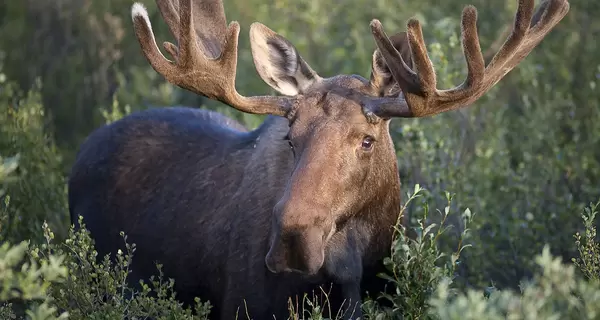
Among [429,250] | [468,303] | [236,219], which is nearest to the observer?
[468,303]

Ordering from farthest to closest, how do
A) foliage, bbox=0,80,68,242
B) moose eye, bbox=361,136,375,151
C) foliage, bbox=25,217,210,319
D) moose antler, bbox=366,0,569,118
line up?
foliage, bbox=0,80,68,242
moose eye, bbox=361,136,375,151
foliage, bbox=25,217,210,319
moose antler, bbox=366,0,569,118

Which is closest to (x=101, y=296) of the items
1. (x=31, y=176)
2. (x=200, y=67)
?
(x=200, y=67)

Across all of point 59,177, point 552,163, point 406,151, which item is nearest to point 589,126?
point 552,163

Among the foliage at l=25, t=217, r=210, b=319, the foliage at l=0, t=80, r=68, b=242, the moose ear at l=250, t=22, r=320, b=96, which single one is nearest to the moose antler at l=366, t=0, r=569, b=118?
the moose ear at l=250, t=22, r=320, b=96

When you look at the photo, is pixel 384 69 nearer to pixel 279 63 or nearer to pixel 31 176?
pixel 279 63

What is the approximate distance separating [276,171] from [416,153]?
2214 mm

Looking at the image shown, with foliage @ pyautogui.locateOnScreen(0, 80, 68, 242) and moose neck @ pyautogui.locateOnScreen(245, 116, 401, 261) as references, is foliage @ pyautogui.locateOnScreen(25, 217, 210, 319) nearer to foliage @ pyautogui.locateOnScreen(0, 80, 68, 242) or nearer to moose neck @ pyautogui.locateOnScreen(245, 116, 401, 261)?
moose neck @ pyautogui.locateOnScreen(245, 116, 401, 261)

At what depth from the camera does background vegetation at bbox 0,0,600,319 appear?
4.51 metres

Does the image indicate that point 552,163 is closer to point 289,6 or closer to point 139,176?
point 139,176

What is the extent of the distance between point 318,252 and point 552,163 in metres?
3.43

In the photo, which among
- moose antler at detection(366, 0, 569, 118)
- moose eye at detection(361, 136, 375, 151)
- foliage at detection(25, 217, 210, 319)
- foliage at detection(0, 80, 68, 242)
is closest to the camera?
moose antler at detection(366, 0, 569, 118)

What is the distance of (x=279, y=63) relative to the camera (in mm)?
5188

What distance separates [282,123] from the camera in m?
5.47

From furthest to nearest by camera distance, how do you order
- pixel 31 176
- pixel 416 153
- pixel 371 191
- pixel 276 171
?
1. pixel 416 153
2. pixel 31 176
3. pixel 276 171
4. pixel 371 191
